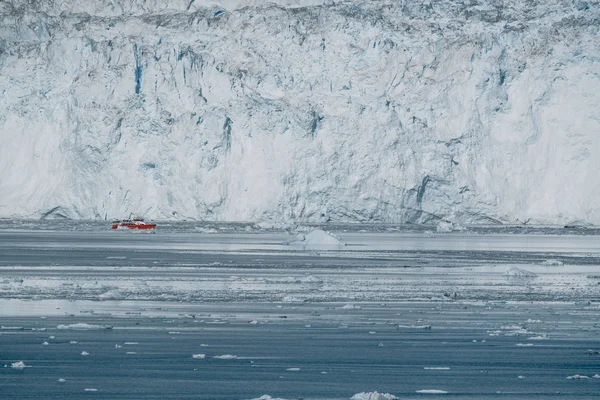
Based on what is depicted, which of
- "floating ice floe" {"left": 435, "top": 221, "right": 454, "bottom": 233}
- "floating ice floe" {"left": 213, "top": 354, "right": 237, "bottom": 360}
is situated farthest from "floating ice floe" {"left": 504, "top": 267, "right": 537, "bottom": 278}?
"floating ice floe" {"left": 435, "top": 221, "right": 454, "bottom": 233}

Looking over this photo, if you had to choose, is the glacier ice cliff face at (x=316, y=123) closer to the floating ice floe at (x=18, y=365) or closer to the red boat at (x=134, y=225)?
the red boat at (x=134, y=225)

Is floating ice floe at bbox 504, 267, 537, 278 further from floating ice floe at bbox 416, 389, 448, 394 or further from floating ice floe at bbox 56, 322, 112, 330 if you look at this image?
floating ice floe at bbox 416, 389, 448, 394

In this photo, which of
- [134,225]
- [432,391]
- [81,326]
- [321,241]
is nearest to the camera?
[432,391]

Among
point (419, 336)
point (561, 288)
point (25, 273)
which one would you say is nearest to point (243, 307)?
point (419, 336)

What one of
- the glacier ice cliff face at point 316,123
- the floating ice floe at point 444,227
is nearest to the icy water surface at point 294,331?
the floating ice floe at point 444,227

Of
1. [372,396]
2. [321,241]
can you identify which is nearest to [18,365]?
[372,396]

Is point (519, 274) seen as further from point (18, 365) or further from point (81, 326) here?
point (18, 365)
